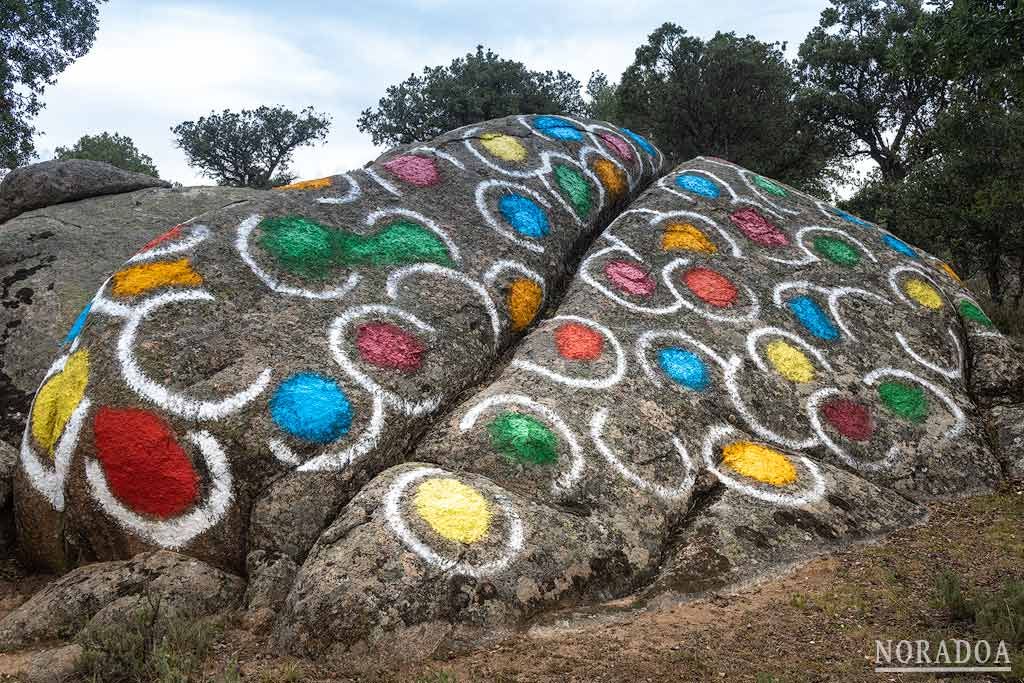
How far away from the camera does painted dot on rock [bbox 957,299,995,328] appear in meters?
9.77

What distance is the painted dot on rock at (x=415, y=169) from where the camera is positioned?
30.9 ft

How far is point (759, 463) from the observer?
280 inches

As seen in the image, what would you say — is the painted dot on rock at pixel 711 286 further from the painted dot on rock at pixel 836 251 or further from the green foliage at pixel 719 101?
the green foliage at pixel 719 101

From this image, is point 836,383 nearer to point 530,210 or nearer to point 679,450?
point 679,450

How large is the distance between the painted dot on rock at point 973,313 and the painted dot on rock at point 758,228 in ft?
7.83

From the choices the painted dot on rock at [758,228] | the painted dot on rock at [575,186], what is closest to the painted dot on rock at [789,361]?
the painted dot on rock at [758,228]

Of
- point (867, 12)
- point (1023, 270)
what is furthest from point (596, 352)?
point (867, 12)

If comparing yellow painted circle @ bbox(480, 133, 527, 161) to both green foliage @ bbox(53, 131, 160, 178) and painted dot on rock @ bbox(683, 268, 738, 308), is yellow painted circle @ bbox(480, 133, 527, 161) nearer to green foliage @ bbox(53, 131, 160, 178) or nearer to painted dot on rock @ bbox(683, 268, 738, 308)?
painted dot on rock @ bbox(683, 268, 738, 308)

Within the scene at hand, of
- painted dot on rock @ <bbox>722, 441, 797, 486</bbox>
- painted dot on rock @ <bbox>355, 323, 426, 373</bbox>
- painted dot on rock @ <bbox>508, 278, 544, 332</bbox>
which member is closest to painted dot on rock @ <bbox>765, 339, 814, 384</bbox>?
painted dot on rock @ <bbox>722, 441, 797, 486</bbox>

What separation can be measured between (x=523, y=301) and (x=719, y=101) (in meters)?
14.9

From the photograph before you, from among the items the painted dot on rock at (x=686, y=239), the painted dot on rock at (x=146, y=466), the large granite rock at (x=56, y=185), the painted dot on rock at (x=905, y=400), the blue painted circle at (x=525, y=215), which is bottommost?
the painted dot on rock at (x=146, y=466)

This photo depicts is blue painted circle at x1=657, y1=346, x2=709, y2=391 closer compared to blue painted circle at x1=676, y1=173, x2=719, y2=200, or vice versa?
blue painted circle at x1=657, y1=346, x2=709, y2=391

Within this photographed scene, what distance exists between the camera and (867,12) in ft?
81.8

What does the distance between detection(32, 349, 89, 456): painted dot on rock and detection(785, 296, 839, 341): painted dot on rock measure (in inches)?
290
